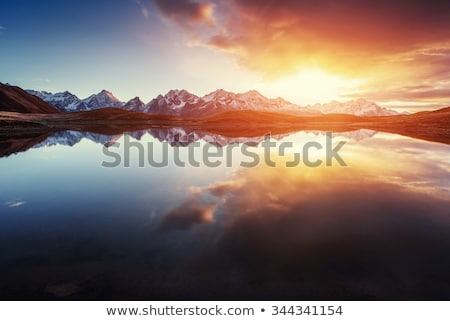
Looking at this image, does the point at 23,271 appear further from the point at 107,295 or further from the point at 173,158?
the point at 173,158

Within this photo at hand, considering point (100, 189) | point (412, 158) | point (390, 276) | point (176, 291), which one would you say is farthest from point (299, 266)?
point (412, 158)

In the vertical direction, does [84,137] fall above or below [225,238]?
above

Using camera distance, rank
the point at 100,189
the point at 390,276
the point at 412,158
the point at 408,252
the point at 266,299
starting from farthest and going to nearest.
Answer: the point at 412,158 → the point at 100,189 → the point at 408,252 → the point at 390,276 → the point at 266,299

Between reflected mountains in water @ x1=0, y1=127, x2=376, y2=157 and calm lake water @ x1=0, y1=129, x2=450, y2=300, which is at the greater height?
reflected mountains in water @ x1=0, y1=127, x2=376, y2=157

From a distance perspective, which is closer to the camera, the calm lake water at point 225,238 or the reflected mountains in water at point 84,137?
the calm lake water at point 225,238

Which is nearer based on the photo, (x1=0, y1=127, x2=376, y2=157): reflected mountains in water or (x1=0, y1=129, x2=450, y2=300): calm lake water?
(x1=0, y1=129, x2=450, y2=300): calm lake water

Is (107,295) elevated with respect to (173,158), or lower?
lower

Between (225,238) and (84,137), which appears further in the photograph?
(84,137)

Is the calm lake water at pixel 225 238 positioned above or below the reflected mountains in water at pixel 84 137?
below
